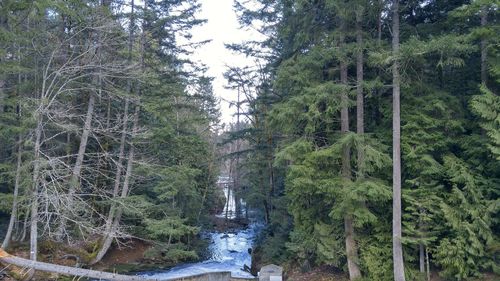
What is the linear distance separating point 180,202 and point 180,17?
841 centimetres

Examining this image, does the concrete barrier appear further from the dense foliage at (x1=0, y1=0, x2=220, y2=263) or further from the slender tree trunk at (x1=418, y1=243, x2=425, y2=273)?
the slender tree trunk at (x1=418, y1=243, x2=425, y2=273)

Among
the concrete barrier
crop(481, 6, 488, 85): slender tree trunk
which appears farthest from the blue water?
crop(481, 6, 488, 85): slender tree trunk

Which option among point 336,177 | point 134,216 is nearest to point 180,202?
point 134,216

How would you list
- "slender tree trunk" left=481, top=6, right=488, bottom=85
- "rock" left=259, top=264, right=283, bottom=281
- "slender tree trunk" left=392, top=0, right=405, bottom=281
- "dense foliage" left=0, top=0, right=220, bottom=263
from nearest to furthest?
"slender tree trunk" left=392, top=0, right=405, bottom=281
"rock" left=259, top=264, right=283, bottom=281
"slender tree trunk" left=481, top=6, right=488, bottom=85
"dense foliage" left=0, top=0, right=220, bottom=263

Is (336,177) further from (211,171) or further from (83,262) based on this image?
(211,171)

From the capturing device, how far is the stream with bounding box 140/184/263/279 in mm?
14773

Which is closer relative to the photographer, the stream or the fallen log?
the fallen log

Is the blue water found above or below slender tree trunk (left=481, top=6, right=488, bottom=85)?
below

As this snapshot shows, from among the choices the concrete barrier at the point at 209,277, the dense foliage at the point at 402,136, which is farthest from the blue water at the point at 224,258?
the dense foliage at the point at 402,136

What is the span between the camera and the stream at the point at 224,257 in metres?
14.8

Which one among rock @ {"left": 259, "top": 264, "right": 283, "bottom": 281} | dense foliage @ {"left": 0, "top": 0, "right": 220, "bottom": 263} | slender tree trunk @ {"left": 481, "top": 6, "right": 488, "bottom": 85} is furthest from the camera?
dense foliage @ {"left": 0, "top": 0, "right": 220, "bottom": 263}

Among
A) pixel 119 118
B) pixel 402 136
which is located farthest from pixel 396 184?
pixel 119 118

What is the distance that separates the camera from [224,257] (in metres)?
18.9

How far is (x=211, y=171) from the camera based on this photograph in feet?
76.0
